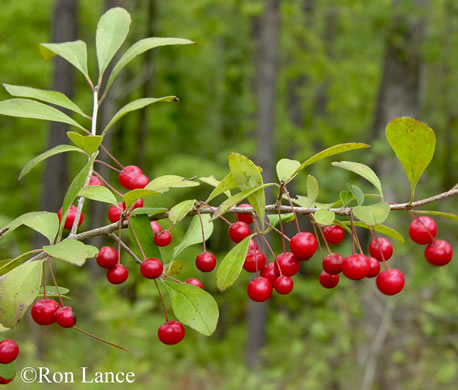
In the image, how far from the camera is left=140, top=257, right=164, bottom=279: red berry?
1115 millimetres

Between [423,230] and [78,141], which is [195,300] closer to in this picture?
[78,141]

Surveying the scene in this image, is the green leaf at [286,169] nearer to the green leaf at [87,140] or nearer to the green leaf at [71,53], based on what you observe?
the green leaf at [87,140]

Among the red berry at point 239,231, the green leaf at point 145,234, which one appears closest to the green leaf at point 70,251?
the green leaf at point 145,234

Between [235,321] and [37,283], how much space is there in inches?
563

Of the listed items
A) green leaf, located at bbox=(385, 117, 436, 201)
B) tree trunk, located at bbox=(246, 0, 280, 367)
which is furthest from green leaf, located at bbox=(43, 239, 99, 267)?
tree trunk, located at bbox=(246, 0, 280, 367)

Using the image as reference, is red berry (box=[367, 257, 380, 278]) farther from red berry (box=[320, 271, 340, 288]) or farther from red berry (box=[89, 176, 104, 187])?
red berry (box=[89, 176, 104, 187])

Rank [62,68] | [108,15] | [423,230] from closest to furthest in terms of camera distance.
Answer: [423,230] < [108,15] < [62,68]

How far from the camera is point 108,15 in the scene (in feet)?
4.87

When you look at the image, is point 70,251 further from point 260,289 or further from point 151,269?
point 260,289

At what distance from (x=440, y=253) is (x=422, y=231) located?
7 centimetres

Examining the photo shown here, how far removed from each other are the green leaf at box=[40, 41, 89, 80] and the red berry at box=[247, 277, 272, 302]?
0.74 meters

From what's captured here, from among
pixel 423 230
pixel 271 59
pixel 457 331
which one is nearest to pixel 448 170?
pixel 271 59

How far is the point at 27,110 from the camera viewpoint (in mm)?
1164

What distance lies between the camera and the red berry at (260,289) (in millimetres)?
1207
